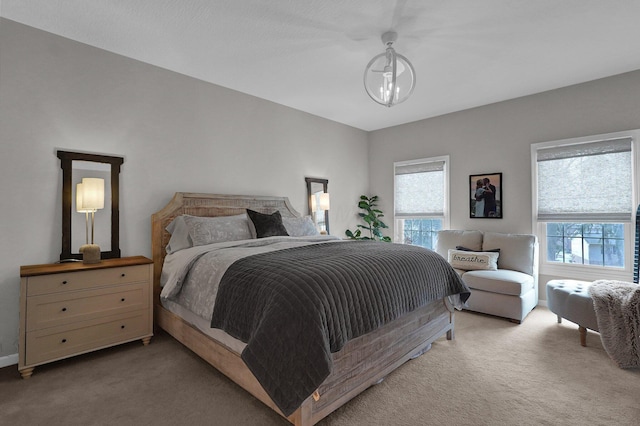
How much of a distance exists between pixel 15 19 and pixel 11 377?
2760mm

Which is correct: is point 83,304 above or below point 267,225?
below

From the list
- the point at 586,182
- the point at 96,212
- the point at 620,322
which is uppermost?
the point at 586,182

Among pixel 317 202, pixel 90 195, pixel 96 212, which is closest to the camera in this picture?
pixel 90 195

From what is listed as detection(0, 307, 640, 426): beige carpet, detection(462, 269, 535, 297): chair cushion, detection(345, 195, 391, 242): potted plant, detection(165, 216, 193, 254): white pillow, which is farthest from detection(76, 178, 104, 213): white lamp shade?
detection(462, 269, 535, 297): chair cushion

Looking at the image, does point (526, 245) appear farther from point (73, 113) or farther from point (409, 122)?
point (73, 113)

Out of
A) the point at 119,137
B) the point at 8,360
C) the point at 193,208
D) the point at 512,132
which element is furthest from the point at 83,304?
the point at 512,132

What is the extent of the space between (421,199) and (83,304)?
461 centimetres

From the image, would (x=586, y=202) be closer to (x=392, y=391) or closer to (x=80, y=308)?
(x=392, y=391)

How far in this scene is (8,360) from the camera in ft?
8.06

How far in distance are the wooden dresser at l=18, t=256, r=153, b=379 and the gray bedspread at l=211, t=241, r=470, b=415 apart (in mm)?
1137

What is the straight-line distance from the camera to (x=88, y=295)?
2459mm

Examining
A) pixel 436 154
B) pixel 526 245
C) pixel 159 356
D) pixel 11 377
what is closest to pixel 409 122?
pixel 436 154

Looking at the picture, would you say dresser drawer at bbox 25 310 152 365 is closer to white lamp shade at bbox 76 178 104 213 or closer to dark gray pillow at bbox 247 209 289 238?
white lamp shade at bbox 76 178 104 213

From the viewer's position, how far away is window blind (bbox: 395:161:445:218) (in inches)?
197
